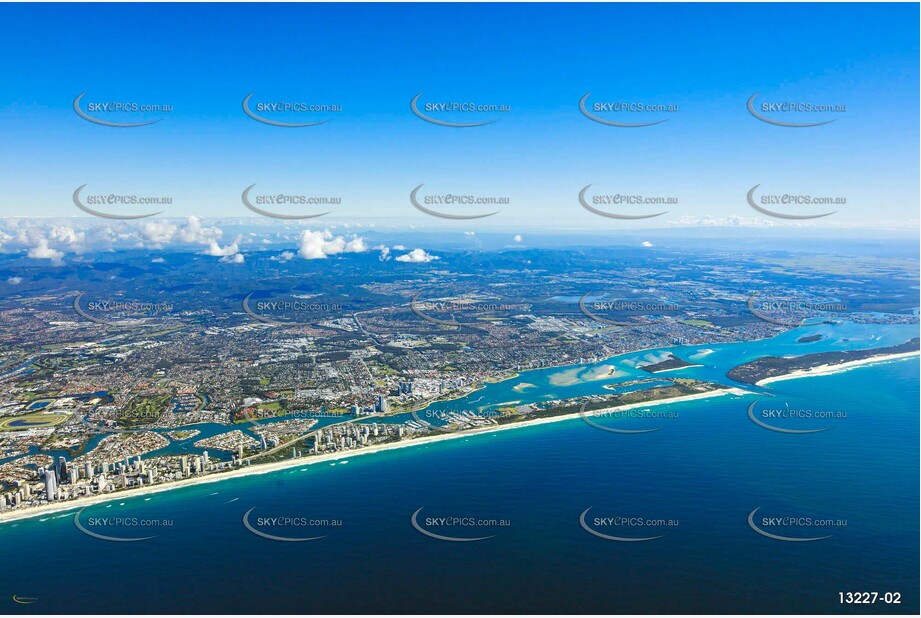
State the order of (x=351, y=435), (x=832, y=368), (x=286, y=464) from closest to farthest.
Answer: (x=286, y=464) < (x=351, y=435) < (x=832, y=368)

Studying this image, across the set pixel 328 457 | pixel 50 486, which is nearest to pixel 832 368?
pixel 328 457

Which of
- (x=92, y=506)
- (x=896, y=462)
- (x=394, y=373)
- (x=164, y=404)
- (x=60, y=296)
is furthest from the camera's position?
(x=60, y=296)

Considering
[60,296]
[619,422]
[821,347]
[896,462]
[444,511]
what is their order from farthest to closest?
[60,296] → [821,347] → [619,422] → [896,462] → [444,511]

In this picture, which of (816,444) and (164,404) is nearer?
(816,444)

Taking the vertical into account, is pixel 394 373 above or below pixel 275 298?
below

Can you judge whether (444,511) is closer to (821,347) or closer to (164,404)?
(164,404)

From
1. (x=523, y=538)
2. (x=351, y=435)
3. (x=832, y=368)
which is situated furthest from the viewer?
(x=832, y=368)

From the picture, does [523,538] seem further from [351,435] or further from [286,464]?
[351,435]

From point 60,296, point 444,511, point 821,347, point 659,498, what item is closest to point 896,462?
point 659,498
